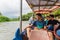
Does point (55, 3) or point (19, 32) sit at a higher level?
point (55, 3)

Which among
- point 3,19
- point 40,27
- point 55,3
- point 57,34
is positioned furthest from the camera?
point 3,19

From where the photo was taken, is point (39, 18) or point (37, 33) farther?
point (39, 18)

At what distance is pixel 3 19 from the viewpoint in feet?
154

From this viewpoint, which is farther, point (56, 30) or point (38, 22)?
point (38, 22)

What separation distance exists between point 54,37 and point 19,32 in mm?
790

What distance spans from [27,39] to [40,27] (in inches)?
43.4

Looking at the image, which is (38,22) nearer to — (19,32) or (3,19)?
(19,32)

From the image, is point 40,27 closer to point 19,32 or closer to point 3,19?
point 19,32

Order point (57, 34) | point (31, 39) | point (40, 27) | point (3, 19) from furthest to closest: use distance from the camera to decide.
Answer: point (3, 19)
point (40, 27)
point (57, 34)
point (31, 39)

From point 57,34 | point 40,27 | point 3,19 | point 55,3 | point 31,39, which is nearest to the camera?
point 31,39

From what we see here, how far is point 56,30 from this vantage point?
474 cm

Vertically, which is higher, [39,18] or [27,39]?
[39,18]

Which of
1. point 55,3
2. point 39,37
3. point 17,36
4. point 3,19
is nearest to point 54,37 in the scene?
point 39,37

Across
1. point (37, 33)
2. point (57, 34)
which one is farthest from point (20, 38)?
point (57, 34)
